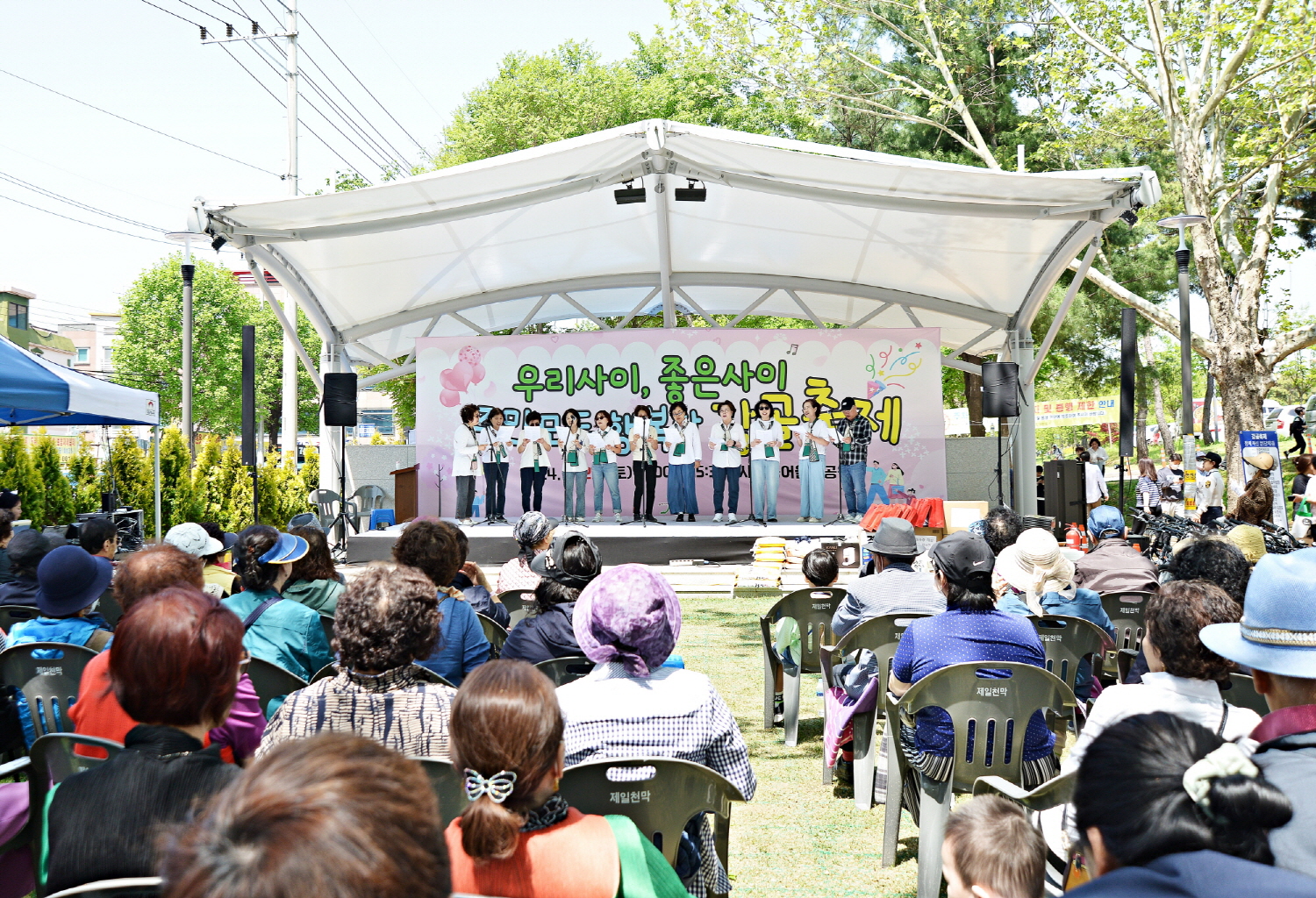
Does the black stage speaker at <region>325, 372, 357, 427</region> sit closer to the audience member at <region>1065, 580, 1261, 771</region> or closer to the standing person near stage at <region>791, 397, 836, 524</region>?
the standing person near stage at <region>791, 397, 836, 524</region>

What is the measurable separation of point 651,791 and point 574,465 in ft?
35.1

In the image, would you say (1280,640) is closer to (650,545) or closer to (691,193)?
(691,193)

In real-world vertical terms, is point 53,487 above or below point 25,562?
above

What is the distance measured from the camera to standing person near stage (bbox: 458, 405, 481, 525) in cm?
1252

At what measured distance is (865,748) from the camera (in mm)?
3428

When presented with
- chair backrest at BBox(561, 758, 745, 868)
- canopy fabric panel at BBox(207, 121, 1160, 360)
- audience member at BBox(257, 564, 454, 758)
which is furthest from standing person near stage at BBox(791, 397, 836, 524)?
chair backrest at BBox(561, 758, 745, 868)

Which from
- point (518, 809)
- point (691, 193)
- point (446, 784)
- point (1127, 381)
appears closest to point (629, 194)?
point (691, 193)

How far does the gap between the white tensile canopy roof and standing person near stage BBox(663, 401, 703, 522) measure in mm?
1863

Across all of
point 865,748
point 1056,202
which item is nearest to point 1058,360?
point 1056,202

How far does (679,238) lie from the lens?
11.8 meters

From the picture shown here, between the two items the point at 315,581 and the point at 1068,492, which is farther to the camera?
the point at 1068,492

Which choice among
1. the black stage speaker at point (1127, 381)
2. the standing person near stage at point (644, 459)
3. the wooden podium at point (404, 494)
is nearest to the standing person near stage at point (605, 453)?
the standing person near stage at point (644, 459)

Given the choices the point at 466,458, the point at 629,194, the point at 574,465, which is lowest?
the point at 574,465

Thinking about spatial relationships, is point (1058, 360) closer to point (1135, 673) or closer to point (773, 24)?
point (773, 24)
